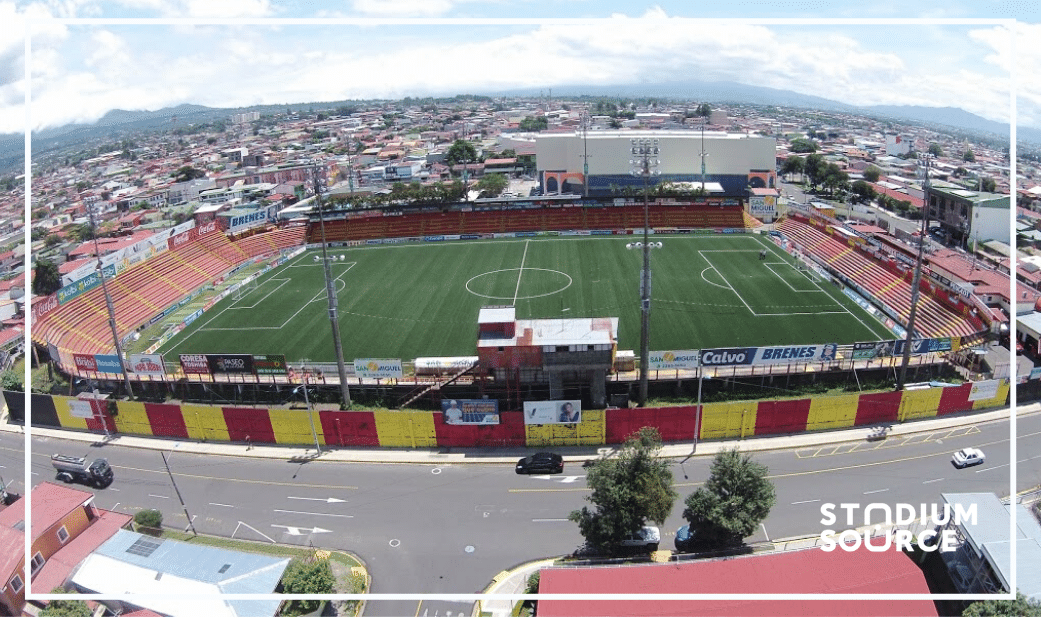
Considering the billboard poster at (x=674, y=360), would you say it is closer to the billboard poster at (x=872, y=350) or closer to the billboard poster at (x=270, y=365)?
the billboard poster at (x=872, y=350)

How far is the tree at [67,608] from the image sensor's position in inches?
614

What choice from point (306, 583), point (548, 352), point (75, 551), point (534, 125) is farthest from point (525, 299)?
point (534, 125)

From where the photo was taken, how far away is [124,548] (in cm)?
1886

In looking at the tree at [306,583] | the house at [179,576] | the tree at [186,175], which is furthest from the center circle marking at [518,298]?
the tree at [186,175]

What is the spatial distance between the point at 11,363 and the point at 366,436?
30.2 meters

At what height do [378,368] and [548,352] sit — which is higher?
[548,352]

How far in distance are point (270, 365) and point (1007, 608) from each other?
96.4 feet

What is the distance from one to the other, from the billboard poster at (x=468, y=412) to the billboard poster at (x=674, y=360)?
8.43 m

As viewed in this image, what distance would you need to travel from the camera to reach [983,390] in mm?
27594

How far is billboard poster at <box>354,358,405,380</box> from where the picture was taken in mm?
29656

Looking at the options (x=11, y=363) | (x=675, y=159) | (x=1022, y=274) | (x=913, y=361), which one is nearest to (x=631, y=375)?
(x=913, y=361)

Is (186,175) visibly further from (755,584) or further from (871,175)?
(755,584)

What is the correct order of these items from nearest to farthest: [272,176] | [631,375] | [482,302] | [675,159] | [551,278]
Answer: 1. [631,375]
2. [482,302]
3. [551,278]
4. [675,159]
5. [272,176]

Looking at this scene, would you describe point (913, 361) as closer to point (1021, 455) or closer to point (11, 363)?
point (1021, 455)
